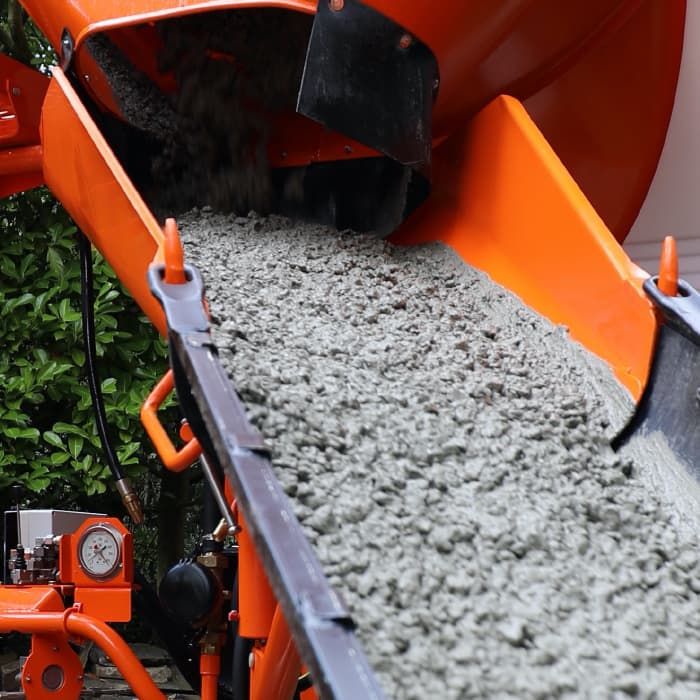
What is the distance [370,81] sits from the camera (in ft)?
6.79

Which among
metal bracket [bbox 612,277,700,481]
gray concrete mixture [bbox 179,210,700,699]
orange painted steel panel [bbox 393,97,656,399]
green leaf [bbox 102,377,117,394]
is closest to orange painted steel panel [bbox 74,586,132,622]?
gray concrete mixture [bbox 179,210,700,699]

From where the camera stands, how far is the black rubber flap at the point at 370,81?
2023mm

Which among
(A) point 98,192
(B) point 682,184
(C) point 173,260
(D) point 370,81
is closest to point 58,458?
(A) point 98,192

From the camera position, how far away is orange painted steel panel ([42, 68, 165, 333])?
1.92 metres

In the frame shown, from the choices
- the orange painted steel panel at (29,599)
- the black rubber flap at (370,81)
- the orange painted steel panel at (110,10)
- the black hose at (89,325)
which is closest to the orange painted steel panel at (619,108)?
the black rubber flap at (370,81)

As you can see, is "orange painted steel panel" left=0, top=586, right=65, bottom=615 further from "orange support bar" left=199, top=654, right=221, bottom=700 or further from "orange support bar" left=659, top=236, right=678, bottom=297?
"orange support bar" left=659, top=236, right=678, bottom=297

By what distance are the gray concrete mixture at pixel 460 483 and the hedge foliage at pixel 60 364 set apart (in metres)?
2.21

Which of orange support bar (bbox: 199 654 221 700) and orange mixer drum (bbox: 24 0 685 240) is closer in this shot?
orange mixer drum (bbox: 24 0 685 240)

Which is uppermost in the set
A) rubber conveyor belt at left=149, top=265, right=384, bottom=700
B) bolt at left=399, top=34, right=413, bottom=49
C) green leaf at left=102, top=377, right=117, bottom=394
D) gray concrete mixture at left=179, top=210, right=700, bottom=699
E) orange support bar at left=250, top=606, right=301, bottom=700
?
bolt at left=399, top=34, right=413, bottom=49

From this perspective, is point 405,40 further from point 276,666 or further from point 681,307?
point 276,666

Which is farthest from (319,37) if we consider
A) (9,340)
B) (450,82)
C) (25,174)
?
(9,340)

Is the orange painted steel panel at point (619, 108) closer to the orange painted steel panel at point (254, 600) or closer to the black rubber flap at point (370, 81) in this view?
the black rubber flap at point (370, 81)

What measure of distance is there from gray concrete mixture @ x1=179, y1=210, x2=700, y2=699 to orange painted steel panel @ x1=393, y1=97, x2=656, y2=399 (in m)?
0.06

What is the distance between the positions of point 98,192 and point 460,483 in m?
1.07
